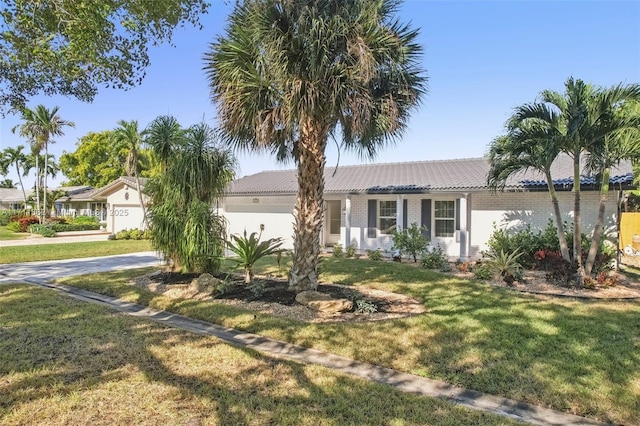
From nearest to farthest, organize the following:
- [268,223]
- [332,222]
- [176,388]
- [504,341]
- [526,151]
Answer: [176,388], [504,341], [526,151], [332,222], [268,223]

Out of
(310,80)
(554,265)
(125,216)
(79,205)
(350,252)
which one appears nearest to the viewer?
(310,80)

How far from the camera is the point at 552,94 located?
9891mm

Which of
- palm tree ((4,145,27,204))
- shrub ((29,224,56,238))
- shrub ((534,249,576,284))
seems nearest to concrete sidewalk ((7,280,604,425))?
shrub ((534,249,576,284))

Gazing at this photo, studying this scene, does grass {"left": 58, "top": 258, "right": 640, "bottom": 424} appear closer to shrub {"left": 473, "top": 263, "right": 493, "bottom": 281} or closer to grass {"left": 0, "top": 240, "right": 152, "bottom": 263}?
shrub {"left": 473, "top": 263, "right": 493, "bottom": 281}

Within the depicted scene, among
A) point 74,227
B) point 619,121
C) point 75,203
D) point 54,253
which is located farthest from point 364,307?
point 75,203

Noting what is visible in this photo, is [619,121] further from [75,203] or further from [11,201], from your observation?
[11,201]

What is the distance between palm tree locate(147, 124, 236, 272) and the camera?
9859 mm

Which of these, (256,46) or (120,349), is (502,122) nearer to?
(256,46)

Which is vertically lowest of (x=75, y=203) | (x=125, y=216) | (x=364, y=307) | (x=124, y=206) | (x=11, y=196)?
(x=364, y=307)

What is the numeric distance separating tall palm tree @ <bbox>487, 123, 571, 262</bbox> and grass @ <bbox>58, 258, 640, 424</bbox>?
3538 millimetres

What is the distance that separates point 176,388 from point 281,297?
4.16 m

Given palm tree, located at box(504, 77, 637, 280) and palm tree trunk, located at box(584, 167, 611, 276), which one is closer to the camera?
palm tree, located at box(504, 77, 637, 280)

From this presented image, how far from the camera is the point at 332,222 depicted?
21.0 meters

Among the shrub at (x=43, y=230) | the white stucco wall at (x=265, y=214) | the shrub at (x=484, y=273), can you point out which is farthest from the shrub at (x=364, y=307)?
the shrub at (x=43, y=230)
